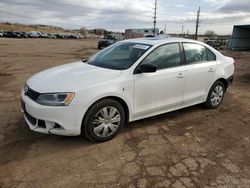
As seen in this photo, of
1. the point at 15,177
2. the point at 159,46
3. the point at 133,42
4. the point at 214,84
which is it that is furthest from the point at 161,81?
the point at 15,177

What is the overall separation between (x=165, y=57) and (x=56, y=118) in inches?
89.1

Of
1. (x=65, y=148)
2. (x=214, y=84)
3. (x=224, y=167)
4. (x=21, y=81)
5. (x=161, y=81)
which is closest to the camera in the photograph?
(x=224, y=167)

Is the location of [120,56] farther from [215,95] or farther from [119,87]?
[215,95]

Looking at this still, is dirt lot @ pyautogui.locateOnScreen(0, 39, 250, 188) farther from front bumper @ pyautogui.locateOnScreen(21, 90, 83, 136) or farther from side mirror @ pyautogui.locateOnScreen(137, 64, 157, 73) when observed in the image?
side mirror @ pyautogui.locateOnScreen(137, 64, 157, 73)

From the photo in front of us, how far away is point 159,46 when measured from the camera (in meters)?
4.64

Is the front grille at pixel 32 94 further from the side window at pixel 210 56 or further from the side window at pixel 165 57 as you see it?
the side window at pixel 210 56

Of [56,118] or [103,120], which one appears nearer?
[56,118]

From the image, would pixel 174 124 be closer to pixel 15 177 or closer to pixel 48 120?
pixel 48 120

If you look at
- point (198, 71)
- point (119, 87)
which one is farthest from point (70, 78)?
point (198, 71)

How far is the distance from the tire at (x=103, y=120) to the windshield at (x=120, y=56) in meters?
0.73

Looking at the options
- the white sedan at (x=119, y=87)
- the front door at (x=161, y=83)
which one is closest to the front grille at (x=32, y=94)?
the white sedan at (x=119, y=87)

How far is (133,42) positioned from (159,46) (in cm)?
61

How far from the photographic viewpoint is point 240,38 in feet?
105

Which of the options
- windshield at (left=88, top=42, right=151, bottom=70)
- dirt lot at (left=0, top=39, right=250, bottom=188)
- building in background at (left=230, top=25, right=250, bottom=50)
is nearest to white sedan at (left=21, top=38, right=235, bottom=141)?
windshield at (left=88, top=42, right=151, bottom=70)
